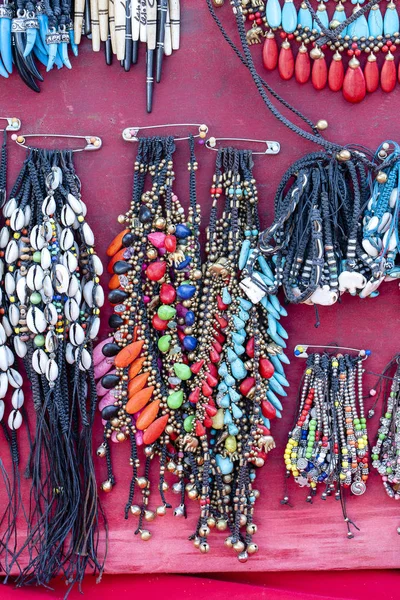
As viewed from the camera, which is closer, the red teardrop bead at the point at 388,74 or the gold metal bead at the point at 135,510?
the red teardrop bead at the point at 388,74

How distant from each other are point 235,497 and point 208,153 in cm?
78

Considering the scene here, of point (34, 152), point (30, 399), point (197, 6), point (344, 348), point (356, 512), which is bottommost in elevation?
point (356, 512)

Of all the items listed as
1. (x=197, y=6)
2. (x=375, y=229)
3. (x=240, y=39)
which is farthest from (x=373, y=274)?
(x=197, y=6)

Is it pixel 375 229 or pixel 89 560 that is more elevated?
pixel 375 229

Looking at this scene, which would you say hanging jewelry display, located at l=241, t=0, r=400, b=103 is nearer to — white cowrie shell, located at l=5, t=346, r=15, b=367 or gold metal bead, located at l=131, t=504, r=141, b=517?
white cowrie shell, located at l=5, t=346, r=15, b=367

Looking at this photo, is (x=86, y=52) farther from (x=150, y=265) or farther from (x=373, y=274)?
(x=373, y=274)

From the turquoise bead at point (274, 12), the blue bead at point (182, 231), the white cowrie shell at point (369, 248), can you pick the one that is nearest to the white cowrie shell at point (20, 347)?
the blue bead at point (182, 231)

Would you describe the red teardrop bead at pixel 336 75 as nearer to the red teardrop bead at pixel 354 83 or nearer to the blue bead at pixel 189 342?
the red teardrop bead at pixel 354 83

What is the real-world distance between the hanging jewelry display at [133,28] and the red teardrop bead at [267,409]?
2.33 feet

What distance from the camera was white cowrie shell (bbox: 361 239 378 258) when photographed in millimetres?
1288

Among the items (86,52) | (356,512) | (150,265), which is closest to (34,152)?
Answer: (86,52)

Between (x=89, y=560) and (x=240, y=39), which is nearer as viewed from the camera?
(x=240, y=39)

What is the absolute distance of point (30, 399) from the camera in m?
1.45

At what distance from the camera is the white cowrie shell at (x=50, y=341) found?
4.33 ft
